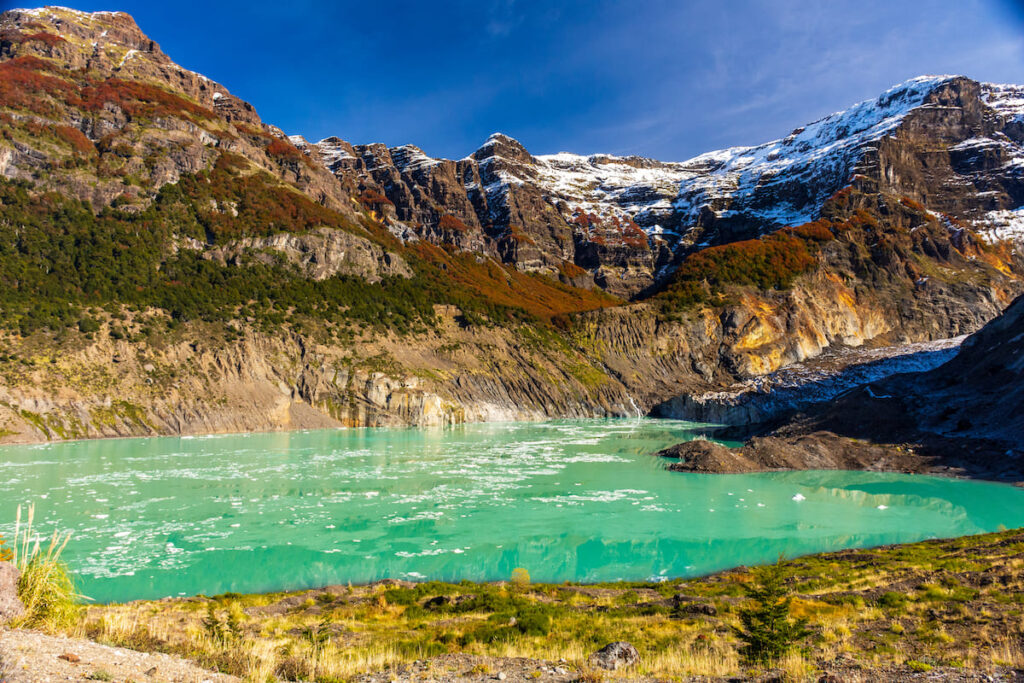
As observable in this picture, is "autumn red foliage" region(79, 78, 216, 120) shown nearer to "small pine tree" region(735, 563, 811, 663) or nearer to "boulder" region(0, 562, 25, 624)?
"boulder" region(0, 562, 25, 624)

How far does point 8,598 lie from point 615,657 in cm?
1016

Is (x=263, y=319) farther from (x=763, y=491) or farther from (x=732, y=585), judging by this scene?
(x=732, y=585)

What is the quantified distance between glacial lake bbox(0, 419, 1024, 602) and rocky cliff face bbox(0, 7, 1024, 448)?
21.8 meters

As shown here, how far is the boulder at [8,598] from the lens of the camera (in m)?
8.81

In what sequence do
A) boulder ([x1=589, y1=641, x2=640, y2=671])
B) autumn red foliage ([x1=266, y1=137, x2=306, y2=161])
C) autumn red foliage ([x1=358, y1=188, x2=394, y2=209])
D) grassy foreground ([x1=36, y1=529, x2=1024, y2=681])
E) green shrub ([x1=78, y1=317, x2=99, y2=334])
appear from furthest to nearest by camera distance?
autumn red foliage ([x1=358, y1=188, x2=394, y2=209])
autumn red foliage ([x1=266, y1=137, x2=306, y2=161])
green shrub ([x1=78, y1=317, x2=99, y2=334])
boulder ([x1=589, y1=641, x2=640, y2=671])
grassy foreground ([x1=36, y1=529, x2=1024, y2=681])

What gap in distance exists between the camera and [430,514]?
29031mm

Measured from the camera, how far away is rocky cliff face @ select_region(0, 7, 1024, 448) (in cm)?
Answer: 7044

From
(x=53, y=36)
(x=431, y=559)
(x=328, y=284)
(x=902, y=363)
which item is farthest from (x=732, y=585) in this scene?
(x=53, y=36)

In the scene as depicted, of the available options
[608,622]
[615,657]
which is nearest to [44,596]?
[615,657]

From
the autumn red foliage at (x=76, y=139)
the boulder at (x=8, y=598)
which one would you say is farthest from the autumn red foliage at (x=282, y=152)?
the boulder at (x=8, y=598)

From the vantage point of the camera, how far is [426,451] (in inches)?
2207

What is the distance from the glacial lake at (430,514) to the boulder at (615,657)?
9691 millimetres

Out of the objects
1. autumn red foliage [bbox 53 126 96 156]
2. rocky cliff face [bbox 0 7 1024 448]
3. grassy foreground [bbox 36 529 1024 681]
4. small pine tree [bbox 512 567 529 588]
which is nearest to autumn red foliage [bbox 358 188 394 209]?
rocky cliff face [bbox 0 7 1024 448]

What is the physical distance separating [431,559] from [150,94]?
454ft
